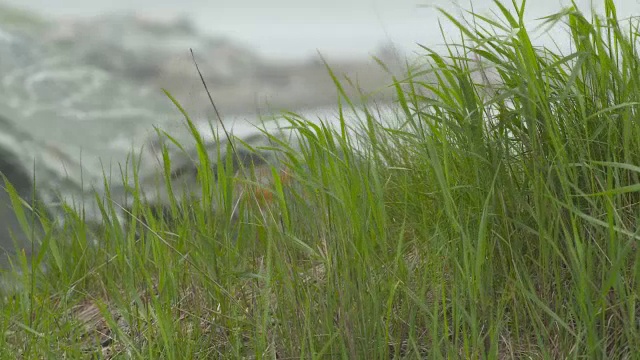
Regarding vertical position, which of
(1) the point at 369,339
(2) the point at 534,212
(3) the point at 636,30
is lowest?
(1) the point at 369,339

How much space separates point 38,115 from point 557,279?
320 cm

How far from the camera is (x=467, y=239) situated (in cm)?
129

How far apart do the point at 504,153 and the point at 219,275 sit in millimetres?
559

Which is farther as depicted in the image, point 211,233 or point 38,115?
point 38,115

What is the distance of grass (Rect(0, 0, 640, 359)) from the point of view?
1323 millimetres

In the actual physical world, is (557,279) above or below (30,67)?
below

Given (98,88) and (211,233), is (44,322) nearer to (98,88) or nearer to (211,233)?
(211,233)

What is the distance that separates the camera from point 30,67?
168 inches

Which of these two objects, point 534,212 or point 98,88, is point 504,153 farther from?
point 98,88

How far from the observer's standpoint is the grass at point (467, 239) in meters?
1.32

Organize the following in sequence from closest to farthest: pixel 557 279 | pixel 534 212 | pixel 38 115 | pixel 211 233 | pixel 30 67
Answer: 1. pixel 557 279
2. pixel 534 212
3. pixel 211 233
4. pixel 38 115
5. pixel 30 67

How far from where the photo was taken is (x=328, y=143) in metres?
1.50

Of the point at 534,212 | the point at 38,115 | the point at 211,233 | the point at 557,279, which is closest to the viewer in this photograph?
the point at 557,279

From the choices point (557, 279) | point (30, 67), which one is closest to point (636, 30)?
point (557, 279)
